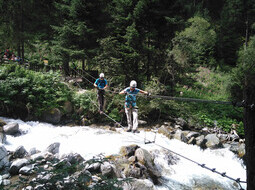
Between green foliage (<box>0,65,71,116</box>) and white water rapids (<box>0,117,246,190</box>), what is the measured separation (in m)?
0.87

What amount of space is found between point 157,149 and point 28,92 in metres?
6.93

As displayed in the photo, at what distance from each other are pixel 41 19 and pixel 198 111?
564 inches

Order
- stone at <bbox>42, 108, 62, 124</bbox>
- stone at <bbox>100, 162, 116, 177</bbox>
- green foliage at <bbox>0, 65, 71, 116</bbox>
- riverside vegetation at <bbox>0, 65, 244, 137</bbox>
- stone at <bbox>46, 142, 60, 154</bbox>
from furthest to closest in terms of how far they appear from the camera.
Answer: stone at <bbox>42, 108, 62, 124</bbox> < riverside vegetation at <bbox>0, 65, 244, 137</bbox> < green foliage at <bbox>0, 65, 71, 116</bbox> < stone at <bbox>46, 142, 60, 154</bbox> < stone at <bbox>100, 162, 116, 177</bbox>

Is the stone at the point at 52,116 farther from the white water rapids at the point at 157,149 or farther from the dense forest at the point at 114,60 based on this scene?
the white water rapids at the point at 157,149

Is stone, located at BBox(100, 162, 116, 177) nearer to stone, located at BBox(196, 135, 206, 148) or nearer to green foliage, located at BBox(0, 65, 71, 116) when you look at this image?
stone, located at BBox(196, 135, 206, 148)

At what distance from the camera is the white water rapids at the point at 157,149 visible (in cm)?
636

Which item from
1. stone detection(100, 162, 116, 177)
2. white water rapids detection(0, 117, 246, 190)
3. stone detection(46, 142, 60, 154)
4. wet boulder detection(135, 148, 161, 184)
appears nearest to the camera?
stone detection(100, 162, 116, 177)

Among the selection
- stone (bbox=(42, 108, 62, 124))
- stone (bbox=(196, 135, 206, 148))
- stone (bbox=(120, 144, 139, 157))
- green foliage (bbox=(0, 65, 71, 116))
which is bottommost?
stone (bbox=(196, 135, 206, 148))

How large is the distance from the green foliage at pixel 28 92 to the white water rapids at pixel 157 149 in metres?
0.87

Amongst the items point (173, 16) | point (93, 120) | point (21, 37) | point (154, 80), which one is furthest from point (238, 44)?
point (21, 37)

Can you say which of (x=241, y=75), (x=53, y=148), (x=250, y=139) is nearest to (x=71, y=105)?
(x=53, y=148)

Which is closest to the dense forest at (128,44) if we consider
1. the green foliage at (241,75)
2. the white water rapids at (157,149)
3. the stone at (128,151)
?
the green foliage at (241,75)

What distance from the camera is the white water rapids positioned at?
636 centimetres

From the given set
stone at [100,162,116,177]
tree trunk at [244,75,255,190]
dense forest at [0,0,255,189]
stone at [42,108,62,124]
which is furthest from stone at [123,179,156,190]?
stone at [42,108,62,124]
